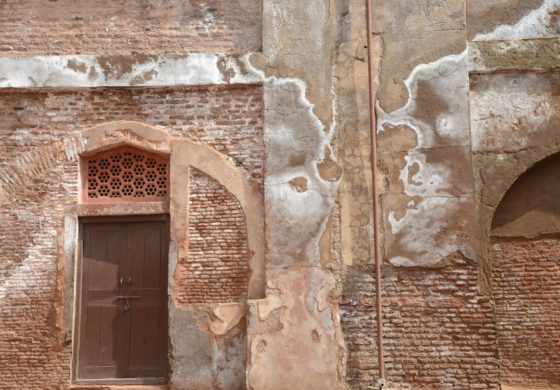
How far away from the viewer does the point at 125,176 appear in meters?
7.36

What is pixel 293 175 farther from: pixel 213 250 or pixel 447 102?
pixel 447 102

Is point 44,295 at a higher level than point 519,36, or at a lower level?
lower

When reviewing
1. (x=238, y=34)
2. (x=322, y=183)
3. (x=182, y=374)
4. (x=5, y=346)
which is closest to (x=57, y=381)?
(x=5, y=346)

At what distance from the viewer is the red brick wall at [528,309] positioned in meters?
6.79

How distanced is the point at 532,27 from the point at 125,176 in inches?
169

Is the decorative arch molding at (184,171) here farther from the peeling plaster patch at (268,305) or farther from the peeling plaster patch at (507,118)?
Answer: the peeling plaster patch at (507,118)

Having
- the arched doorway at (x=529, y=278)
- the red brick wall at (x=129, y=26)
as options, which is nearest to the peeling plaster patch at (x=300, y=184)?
the red brick wall at (x=129, y=26)

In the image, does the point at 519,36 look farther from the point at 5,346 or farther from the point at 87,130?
the point at 5,346

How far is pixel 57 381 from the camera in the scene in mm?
6922

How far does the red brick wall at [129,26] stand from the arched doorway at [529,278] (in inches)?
120

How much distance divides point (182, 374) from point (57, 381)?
4.00 ft

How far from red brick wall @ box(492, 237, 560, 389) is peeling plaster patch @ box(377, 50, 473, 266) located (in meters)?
0.52

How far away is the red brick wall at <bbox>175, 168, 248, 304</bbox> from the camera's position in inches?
273

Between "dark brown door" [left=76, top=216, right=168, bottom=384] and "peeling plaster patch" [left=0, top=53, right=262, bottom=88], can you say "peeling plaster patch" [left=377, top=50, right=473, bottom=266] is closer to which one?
"peeling plaster patch" [left=0, top=53, right=262, bottom=88]
